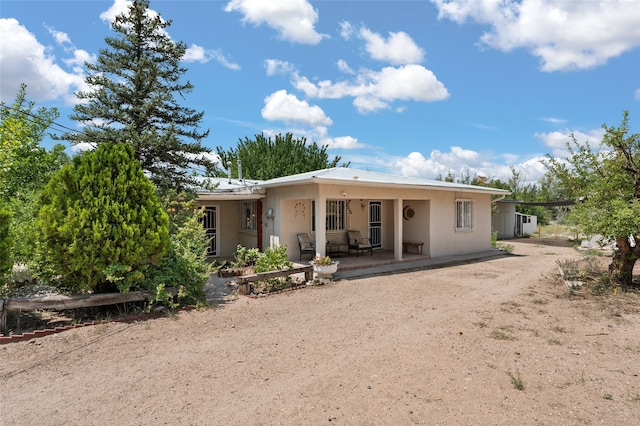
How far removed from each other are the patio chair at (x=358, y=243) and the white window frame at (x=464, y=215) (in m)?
3.66

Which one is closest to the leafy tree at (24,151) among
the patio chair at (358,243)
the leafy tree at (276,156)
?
the patio chair at (358,243)

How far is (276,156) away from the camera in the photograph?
28703mm

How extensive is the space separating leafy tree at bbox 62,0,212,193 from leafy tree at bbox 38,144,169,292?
8.66 ft

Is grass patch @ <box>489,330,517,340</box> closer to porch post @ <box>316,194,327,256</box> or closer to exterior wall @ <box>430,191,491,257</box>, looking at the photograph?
porch post @ <box>316,194,327,256</box>

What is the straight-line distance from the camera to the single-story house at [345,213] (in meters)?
10.3

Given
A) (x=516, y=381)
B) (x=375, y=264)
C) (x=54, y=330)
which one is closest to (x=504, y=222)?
(x=375, y=264)

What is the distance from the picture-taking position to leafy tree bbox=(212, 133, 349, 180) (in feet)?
92.1

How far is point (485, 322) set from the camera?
5.87 meters

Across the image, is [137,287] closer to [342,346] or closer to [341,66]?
[342,346]

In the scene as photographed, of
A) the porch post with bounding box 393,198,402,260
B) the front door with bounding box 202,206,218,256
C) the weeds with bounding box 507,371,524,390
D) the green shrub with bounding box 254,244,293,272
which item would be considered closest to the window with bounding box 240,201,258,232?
the front door with bounding box 202,206,218,256

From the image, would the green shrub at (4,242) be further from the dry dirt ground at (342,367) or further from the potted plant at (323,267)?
the potted plant at (323,267)

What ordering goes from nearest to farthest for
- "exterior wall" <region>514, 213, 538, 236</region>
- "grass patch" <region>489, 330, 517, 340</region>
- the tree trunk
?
"grass patch" <region>489, 330, 517, 340</region>, the tree trunk, "exterior wall" <region>514, 213, 538, 236</region>

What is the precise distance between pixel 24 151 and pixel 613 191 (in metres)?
13.1

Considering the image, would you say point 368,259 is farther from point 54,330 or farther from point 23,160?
point 23,160
